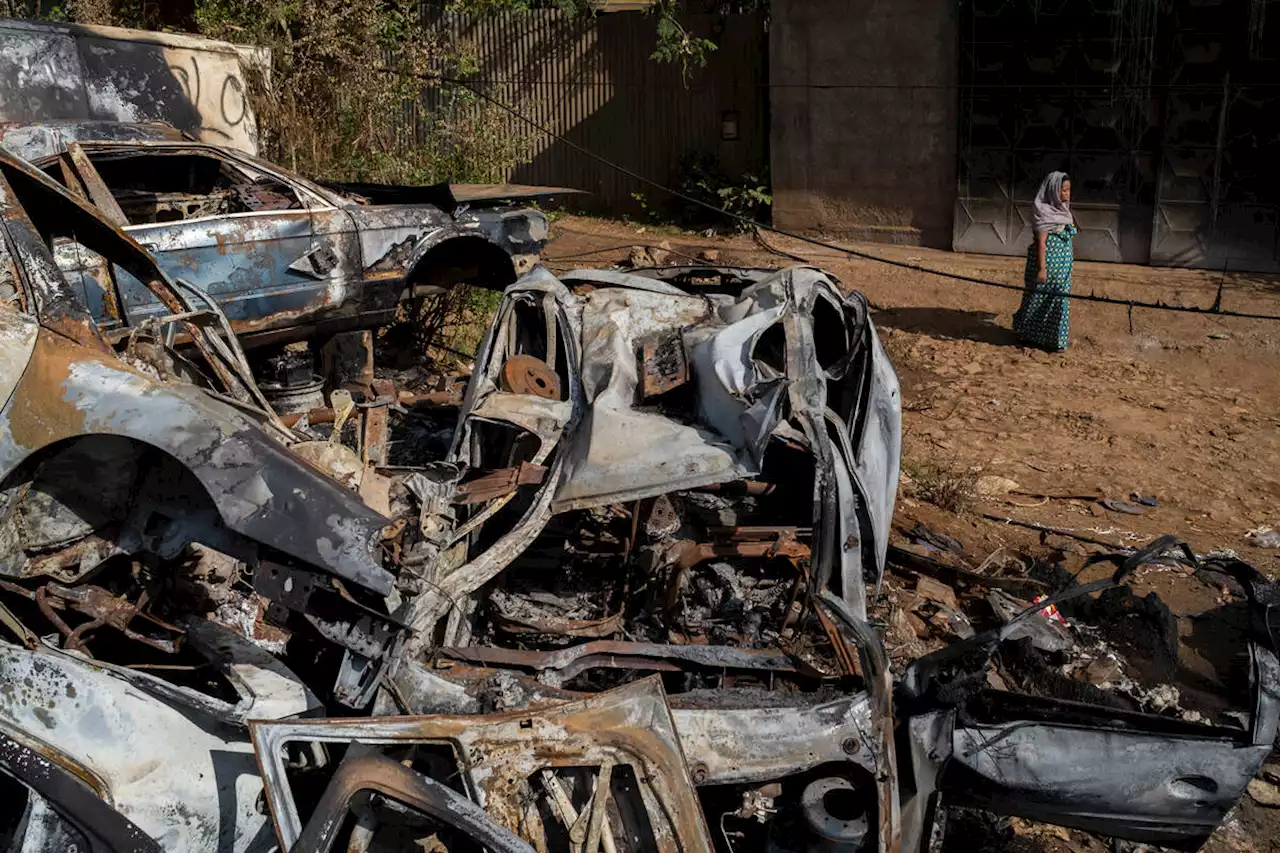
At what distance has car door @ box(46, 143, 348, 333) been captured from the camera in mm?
6414

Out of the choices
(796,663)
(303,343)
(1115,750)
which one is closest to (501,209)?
(303,343)

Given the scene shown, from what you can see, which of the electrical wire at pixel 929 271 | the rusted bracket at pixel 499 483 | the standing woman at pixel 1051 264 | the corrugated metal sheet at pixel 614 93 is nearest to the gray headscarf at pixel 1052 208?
the standing woman at pixel 1051 264

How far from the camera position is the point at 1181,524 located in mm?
6480

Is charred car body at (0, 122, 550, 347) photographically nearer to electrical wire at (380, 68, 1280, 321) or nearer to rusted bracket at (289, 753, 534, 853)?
electrical wire at (380, 68, 1280, 321)

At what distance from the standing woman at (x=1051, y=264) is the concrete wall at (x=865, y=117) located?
3128mm

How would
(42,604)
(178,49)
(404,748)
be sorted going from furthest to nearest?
1. (178,49)
2. (42,604)
3. (404,748)

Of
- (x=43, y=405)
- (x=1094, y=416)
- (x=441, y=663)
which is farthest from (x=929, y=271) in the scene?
(x=43, y=405)

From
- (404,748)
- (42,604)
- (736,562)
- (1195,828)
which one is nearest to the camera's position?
(404,748)

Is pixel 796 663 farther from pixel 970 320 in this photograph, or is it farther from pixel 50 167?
pixel 970 320

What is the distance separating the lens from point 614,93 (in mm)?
14633

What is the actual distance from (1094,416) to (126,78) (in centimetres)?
865

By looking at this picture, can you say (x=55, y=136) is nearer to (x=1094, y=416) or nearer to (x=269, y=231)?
(x=269, y=231)

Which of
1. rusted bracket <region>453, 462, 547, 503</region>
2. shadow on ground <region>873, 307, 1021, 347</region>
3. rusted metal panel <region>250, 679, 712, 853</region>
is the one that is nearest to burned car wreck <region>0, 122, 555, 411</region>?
rusted bracket <region>453, 462, 547, 503</region>

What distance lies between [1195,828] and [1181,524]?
377cm
